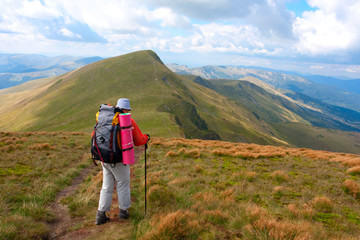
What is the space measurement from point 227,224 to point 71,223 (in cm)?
503

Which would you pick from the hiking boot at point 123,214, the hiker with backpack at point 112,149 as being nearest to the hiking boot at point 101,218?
the hiker with backpack at point 112,149

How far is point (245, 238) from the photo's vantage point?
4.70m

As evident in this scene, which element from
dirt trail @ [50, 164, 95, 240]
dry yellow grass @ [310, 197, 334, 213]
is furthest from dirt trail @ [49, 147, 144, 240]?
dry yellow grass @ [310, 197, 334, 213]

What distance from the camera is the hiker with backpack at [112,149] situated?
5.85 meters

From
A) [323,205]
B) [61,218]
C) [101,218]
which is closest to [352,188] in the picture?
[323,205]

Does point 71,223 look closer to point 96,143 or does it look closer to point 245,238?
point 96,143

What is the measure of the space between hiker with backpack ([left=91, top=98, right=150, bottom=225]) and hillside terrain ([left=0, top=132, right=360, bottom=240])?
55 cm

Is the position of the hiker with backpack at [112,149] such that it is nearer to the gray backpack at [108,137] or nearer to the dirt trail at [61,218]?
the gray backpack at [108,137]

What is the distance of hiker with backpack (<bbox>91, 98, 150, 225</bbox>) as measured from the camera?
19.2 feet

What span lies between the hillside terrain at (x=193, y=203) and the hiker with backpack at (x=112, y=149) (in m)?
0.55

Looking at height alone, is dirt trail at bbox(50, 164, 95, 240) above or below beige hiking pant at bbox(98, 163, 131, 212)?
below

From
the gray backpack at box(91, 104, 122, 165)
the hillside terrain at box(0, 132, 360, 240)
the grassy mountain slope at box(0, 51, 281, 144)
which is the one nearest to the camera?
the hillside terrain at box(0, 132, 360, 240)

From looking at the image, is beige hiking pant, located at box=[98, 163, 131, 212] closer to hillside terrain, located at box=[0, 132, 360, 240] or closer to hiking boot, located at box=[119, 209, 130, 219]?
hiking boot, located at box=[119, 209, 130, 219]

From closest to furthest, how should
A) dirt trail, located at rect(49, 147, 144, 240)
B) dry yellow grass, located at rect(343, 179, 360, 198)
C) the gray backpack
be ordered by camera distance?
dirt trail, located at rect(49, 147, 144, 240), the gray backpack, dry yellow grass, located at rect(343, 179, 360, 198)
